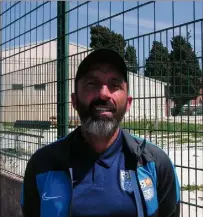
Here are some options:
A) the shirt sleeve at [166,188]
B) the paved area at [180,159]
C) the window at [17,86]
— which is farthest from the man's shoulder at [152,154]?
the window at [17,86]

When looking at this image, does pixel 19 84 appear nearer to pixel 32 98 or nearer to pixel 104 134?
pixel 32 98

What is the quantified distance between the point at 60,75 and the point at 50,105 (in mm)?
483

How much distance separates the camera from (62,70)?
5121mm

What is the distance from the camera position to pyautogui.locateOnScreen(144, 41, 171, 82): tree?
3.62 meters

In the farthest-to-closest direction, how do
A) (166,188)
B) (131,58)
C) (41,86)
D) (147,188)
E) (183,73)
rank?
1. (41,86)
2. (131,58)
3. (183,73)
4. (166,188)
5. (147,188)

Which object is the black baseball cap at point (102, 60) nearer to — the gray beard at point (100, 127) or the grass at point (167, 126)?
the gray beard at point (100, 127)

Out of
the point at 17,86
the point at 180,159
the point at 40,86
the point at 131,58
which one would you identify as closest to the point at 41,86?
the point at 40,86

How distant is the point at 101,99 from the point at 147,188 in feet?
1.65

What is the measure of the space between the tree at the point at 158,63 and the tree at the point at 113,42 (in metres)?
0.17

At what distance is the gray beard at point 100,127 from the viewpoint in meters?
2.17

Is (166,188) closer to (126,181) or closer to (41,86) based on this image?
(126,181)

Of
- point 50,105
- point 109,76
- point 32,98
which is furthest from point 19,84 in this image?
point 109,76

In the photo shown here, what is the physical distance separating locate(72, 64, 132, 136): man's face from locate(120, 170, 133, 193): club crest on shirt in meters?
0.23

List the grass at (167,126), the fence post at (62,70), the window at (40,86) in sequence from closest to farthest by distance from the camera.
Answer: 1. the grass at (167,126)
2. the fence post at (62,70)
3. the window at (40,86)
